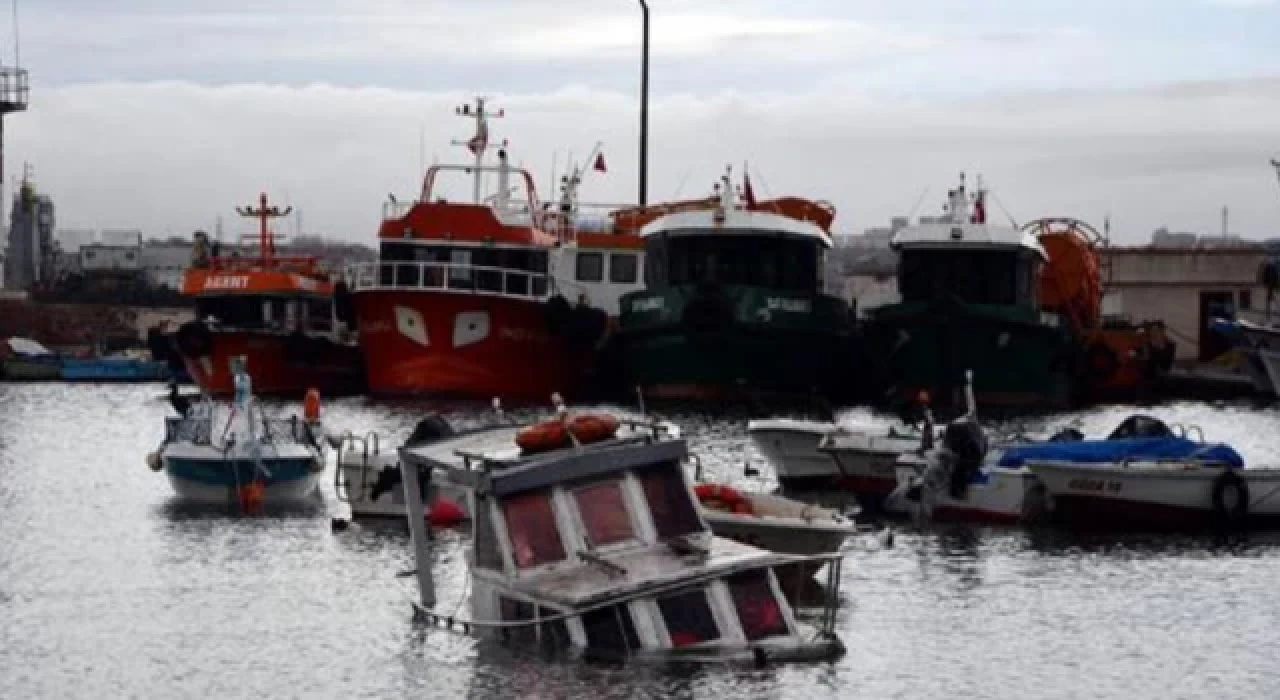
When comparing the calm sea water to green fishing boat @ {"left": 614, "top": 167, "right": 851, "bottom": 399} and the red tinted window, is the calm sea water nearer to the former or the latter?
the red tinted window

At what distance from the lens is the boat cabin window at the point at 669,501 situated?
30.3 meters

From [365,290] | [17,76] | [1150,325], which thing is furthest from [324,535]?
[17,76]

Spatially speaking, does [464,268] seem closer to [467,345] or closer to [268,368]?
[467,345]

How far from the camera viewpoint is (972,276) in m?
74.3

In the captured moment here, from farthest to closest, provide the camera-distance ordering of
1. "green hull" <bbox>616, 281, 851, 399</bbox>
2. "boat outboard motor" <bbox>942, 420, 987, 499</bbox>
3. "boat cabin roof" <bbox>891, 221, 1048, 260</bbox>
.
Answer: "boat cabin roof" <bbox>891, 221, 1048, 260</bbox> < "green hull" <bbox>616, 281, 851, 399</bbox> < "boat outboard motor" <bbox>942, 420, 987, 499</bbox>

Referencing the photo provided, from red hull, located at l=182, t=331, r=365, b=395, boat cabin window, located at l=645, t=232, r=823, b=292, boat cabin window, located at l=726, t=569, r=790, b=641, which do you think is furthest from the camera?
red hull, located at l=182, t=331, r=365, b=395

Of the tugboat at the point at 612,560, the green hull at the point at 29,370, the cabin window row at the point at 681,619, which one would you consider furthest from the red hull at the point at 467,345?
the cabin window row at the point at 681,619

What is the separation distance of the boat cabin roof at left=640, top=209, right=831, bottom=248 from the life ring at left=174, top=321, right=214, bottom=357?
15.1 meters

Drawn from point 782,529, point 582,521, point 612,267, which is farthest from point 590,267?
A: point 582,521

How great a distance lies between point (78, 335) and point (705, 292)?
59.8m

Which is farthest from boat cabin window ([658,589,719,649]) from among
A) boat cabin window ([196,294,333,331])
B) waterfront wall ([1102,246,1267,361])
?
waterfront wall ([1102,246,1267,361])

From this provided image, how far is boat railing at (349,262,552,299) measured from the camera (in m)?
77.6

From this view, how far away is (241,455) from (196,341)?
36906 mm

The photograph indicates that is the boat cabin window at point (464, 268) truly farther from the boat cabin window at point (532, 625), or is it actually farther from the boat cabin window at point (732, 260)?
the boat cabin window at point (532, 625)
